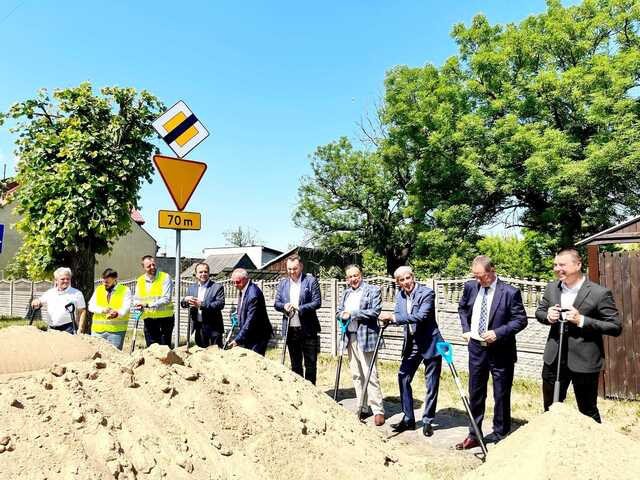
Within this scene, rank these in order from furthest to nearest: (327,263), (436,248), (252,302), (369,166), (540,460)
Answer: (327,263) → (369,166) → (436,248) → (252,302) → (540,460)

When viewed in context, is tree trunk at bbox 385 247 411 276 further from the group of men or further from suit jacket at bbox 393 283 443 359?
suit jacket at bbox 393 283 443 359

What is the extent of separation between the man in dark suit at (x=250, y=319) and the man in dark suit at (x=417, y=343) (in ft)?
5.30

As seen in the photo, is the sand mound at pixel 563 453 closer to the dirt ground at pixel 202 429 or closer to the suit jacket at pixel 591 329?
the dirt ground at pixel 202 429

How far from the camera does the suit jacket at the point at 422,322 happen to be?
5.69m

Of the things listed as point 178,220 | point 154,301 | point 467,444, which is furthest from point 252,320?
point 467,444

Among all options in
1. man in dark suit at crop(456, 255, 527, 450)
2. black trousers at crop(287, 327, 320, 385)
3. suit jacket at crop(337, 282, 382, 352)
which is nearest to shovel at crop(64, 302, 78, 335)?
black trousers at crop(287, 327, 320, 385)

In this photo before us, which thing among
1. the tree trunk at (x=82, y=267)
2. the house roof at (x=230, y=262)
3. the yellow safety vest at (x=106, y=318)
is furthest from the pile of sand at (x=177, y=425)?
the house roof at (x=230, y=262)

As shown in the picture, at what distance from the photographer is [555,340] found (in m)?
4.54

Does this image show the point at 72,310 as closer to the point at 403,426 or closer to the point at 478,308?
the point at 403,426

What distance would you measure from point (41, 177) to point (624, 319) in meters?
10.8

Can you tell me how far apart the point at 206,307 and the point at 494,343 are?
4078mm

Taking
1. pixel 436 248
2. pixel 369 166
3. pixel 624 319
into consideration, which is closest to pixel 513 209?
pixel 436 248

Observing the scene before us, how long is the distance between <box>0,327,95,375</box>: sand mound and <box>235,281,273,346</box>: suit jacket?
190 cm

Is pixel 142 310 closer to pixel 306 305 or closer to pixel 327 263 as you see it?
pixel 306 305
